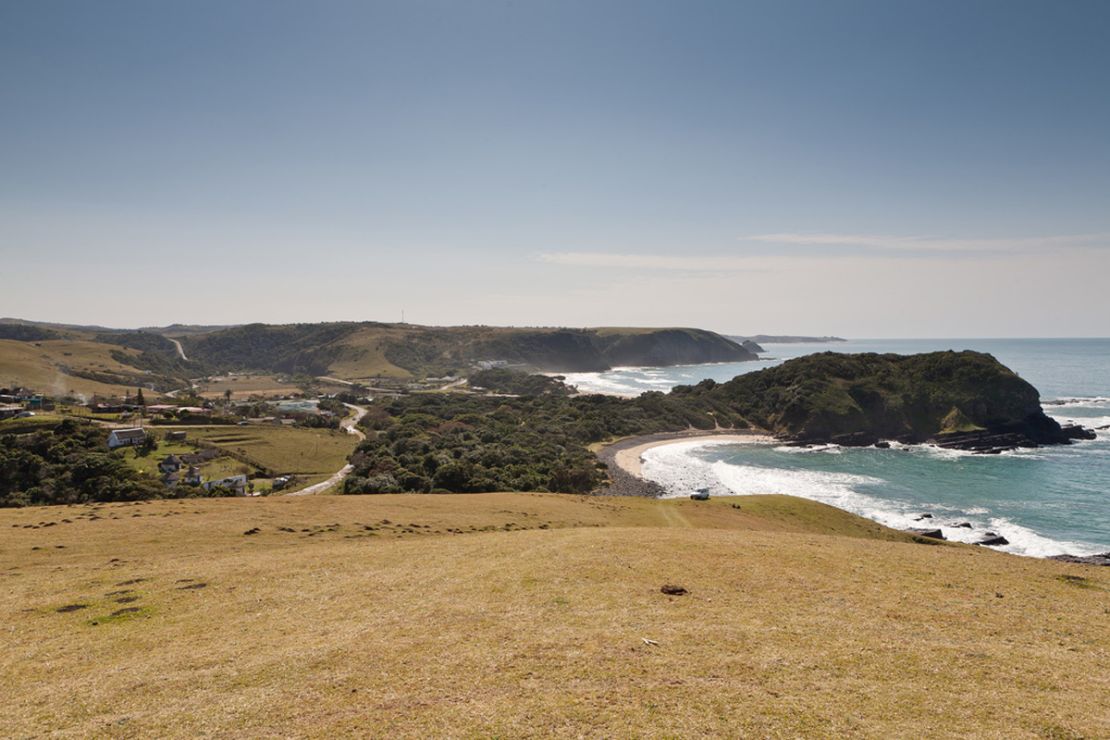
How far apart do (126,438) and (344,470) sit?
1268 inches

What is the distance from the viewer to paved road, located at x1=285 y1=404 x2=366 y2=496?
7281cm

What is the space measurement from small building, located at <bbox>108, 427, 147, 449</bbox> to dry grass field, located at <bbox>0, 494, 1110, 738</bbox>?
58171 mm

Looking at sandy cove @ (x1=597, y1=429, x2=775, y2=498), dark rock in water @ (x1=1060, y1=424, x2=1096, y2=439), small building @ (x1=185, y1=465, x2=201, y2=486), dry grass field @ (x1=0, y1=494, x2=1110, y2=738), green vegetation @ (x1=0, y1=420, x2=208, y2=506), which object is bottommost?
sandy cove @ (x1=597, y1=429, x2=775, y2=498)

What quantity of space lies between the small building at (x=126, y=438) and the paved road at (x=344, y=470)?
30423mm

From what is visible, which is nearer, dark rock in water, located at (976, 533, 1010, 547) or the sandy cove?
dark rock in water, located at (976, 533, 1010, 547)

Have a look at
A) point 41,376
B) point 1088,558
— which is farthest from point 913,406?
point 41,376

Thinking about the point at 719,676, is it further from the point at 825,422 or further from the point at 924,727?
the point at 825,422

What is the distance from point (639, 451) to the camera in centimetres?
11769

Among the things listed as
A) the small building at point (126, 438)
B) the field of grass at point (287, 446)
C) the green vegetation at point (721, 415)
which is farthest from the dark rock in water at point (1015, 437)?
the small building at point (126, 438)

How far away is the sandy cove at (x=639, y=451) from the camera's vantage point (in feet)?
275

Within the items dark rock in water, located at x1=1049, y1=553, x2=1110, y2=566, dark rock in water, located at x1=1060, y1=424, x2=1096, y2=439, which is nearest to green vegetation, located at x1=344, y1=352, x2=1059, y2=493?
dark rock in water, located at x1=1060, y1=424, x2=1096, y2=439

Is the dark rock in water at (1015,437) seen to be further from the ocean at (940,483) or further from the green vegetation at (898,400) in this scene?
the ocean at (940,483)

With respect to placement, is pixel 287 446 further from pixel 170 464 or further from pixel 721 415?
pixel 721 415

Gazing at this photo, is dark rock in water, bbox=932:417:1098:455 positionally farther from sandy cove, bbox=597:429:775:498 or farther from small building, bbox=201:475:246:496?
small building, bbox=201:475:246:496
